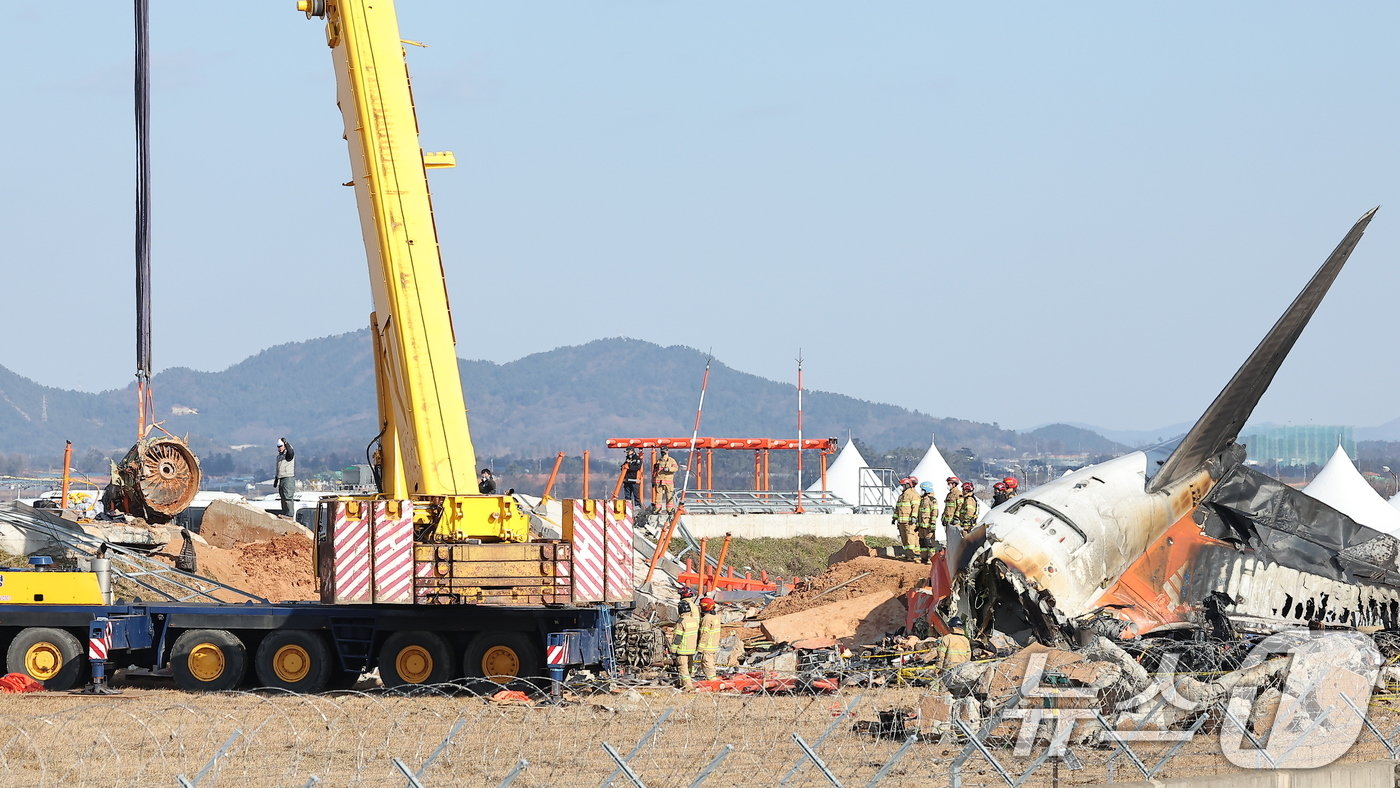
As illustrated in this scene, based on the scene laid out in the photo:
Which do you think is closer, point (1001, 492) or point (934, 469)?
point (1001, 492)

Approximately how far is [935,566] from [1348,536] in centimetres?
588

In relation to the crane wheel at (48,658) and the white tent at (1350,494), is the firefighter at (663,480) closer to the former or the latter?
the crane wheel at (48,658)

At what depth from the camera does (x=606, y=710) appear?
16906 mm

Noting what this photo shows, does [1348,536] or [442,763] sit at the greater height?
[1348,536]

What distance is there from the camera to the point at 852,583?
26688mm

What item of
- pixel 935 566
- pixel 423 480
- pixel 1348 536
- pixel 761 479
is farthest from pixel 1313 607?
pixel 761 479

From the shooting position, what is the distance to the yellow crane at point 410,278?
1845 centimetres

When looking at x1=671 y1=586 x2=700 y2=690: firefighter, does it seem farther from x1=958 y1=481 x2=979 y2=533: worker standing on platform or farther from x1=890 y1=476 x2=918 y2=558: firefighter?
x1=890 y1=476 x2=918 y2=558: firefighter

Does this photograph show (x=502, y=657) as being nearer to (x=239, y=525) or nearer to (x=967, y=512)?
(x=967, y=512)

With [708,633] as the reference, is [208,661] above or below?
below

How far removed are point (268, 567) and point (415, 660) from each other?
11.4 metres

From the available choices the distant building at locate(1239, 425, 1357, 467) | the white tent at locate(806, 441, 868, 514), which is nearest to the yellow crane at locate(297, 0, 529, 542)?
the white tent at locate(806, 441, 868, 514)

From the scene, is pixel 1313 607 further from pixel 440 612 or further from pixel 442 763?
pixel 442 763

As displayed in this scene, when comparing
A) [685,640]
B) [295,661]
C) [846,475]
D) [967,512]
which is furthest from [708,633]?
[846,475]
